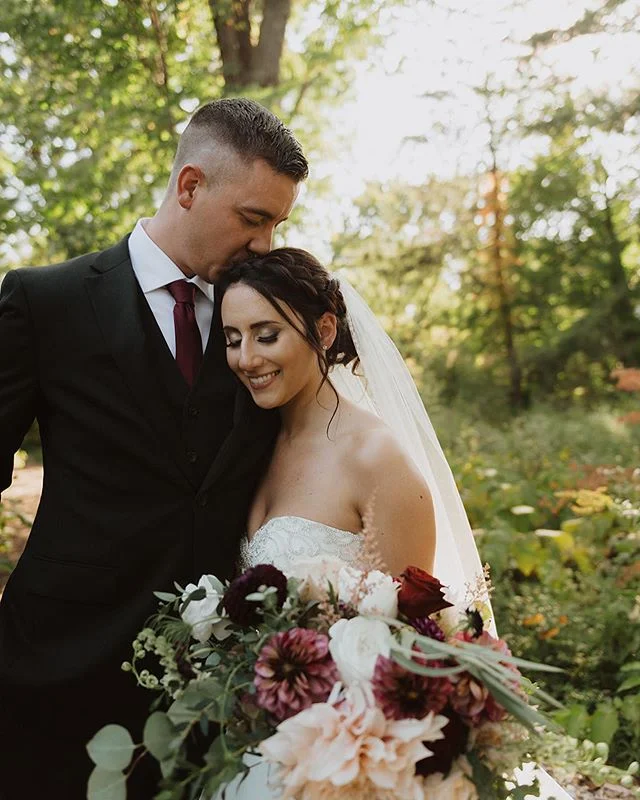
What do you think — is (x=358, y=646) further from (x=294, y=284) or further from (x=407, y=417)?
(x=407, y=417)

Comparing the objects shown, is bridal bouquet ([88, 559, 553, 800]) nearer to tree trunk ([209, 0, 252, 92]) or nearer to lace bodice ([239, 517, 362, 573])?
lace bodice ([239, 517, 362, 573])

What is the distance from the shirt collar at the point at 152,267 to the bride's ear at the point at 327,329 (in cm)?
35

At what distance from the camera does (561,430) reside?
1048cm

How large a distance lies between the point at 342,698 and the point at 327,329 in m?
1.38

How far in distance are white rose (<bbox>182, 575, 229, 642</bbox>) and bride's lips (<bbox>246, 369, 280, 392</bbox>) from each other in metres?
0.71

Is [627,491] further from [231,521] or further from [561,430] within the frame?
[561,430]

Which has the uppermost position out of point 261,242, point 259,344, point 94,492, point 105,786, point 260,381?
point 261,242

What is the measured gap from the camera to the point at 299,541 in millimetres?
2439

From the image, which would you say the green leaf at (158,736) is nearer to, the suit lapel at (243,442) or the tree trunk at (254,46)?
the suit lapel at (243,442)

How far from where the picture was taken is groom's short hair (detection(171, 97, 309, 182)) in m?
2.42

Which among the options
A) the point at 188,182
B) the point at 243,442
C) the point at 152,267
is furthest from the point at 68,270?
the point at 243,442

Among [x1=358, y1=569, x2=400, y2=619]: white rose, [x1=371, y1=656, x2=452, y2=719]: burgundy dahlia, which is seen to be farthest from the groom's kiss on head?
[x1=371, y1=656, x2=452, y2=719]: burgundy dahlia

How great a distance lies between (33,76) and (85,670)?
6.78m

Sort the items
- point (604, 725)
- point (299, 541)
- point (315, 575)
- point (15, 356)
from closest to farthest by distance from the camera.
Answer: point (315, 575)
point (15, 356)
point (299, 541)
point (604, 725)
